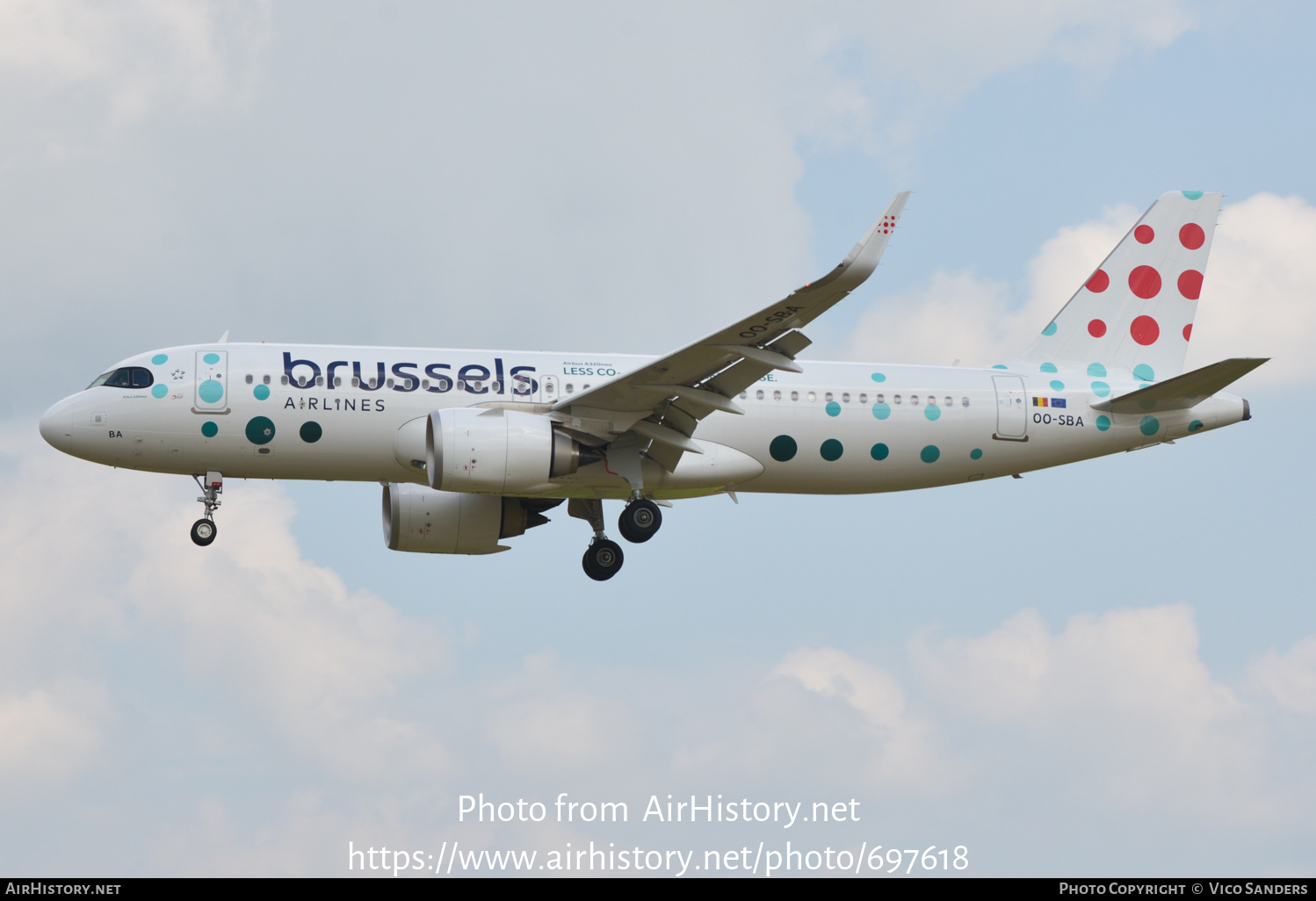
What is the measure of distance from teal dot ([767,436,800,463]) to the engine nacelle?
431 cm

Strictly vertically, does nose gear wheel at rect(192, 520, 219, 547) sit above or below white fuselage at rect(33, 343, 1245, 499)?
below

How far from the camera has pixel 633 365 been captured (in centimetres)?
3066

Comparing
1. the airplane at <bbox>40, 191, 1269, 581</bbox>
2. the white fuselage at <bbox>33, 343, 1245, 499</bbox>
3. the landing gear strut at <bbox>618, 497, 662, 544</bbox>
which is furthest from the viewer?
the landing gear strut at <bbox>618, 497, 662, 544</bbox>

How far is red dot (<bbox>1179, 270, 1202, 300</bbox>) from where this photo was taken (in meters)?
35.5

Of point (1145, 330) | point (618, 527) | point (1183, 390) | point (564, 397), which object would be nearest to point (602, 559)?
point (618, 527)

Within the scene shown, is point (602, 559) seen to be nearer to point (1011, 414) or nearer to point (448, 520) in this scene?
point (448, 520)

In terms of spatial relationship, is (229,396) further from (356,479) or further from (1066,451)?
(1066,451)

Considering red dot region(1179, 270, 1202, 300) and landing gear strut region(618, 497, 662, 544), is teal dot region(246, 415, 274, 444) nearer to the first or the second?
landing gear strut region(618, 497, 662, 544)

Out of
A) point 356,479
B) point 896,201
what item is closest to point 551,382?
point 356,479

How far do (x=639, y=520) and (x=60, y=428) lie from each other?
11310 millimetres

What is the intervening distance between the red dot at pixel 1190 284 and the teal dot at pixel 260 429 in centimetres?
2091

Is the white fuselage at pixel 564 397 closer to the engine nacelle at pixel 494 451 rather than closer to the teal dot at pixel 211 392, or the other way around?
the teal dot at pixel 211 392

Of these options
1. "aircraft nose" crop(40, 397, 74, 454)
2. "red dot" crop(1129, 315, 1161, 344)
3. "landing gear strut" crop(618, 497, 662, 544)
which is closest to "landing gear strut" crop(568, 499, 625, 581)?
"landing gear strut" crop(618, 497, 662, 544)

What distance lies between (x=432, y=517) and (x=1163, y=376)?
54.7 feet
